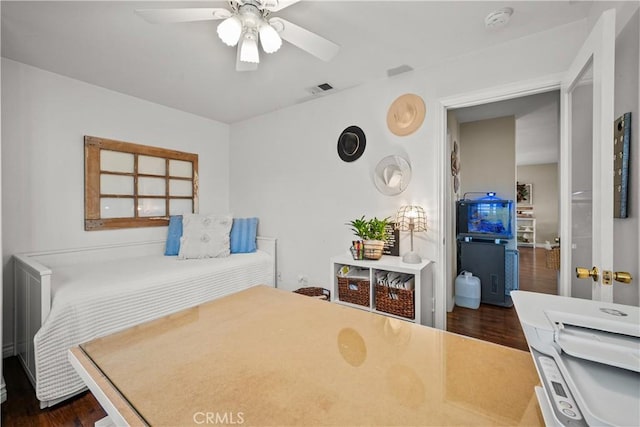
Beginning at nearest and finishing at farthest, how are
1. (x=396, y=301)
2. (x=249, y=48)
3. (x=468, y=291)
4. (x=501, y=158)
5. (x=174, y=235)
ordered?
1. (x=249, y=48)
2. (x=396, y=301)
3. (x=174, y=235)
4. (x=468, y=291)
5. (x=501, y=158)

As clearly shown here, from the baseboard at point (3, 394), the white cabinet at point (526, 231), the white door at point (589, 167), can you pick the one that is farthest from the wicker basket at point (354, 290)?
the white cabinet at point (526, 231)

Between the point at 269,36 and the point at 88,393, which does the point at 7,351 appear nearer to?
the point at 88,393

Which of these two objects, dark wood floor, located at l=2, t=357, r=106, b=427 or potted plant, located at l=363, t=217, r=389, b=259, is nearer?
dark wood floor, located at l=2, t=357, r=106, b=427

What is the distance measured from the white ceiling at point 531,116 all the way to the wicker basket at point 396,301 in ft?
5.23

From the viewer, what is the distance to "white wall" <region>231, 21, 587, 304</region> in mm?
1973

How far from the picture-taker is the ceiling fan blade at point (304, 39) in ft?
4.73

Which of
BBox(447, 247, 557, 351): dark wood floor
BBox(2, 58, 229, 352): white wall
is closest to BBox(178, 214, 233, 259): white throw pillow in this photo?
BBox(2, 58, 229, 352): white wall

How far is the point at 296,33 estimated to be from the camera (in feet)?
4.90

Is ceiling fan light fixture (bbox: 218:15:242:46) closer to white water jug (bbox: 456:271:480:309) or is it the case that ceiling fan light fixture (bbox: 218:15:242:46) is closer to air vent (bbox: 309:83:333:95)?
air vent (bbox: 309:83:333:95)

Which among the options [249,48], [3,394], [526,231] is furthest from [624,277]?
[526,231]

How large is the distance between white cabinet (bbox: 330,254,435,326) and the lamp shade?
0.28 metres

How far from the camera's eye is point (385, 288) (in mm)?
2104

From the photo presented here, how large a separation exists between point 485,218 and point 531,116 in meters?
1.60

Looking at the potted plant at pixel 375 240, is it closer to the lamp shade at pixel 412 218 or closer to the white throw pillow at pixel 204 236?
the lamp shade at pixel 412 218
